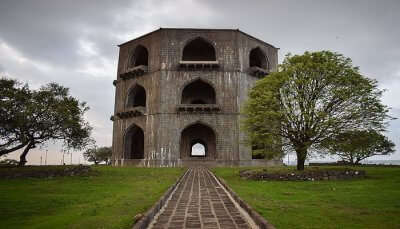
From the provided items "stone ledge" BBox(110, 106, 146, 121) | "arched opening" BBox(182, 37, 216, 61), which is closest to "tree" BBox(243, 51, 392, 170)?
"stone ledge" BBox(110, 106, 146, 121)

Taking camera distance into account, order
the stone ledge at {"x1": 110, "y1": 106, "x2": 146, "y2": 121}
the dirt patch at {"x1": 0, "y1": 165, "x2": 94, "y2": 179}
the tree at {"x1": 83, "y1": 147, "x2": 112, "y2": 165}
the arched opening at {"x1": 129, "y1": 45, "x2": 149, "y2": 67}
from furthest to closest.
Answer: the tree at {"x1": 83, "y1": 147, "x2": 112, "y2": 165}
the arched opening at {"x1": 129, "y1": 45, "x2": 149, "y2": 67}
the stone ledge at {"x1": 110, "y1": 106, "x2": 146, "y2": 121}
the dirt patch at {"x1": 0, "y1": 165, "x2": 94, "y2": 179}

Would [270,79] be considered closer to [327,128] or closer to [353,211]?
[327,128]

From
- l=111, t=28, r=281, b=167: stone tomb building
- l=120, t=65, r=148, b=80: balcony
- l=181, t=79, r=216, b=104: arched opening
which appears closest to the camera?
l=111, t=28, r=281, b=167: stone tomb building

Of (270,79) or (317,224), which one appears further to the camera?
(270,79)

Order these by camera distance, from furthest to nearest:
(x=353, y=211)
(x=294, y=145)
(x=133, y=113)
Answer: (x=133, y=113) < (x=294, y=145) < (x=353, y=211)

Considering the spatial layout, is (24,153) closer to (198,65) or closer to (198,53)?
(198,65)

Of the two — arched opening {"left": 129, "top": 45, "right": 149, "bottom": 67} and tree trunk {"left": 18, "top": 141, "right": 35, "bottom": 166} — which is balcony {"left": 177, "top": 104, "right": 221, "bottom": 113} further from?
tree trunk {"left": 18, "top": 141, "right": 35, "bottom": 166}

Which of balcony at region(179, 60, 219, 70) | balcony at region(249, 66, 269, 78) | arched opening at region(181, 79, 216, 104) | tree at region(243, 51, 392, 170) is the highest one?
balcony at region(179, 60, 219, 70)

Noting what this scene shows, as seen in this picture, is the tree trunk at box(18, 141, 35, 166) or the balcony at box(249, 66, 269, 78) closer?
the tree trunk at box(18, 141, 35, 166)

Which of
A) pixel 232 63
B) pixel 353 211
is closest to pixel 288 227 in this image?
pixel 353 211

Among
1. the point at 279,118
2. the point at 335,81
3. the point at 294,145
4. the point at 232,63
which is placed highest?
the point at 232,63

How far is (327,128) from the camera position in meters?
18.7

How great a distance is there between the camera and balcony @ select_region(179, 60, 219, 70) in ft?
117

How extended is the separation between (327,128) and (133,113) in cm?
2446
